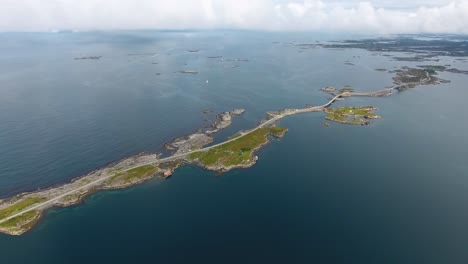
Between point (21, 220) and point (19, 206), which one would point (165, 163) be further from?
point (21, 220)

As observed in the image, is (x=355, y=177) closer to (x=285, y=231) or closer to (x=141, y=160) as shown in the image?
(x=285, y=231)

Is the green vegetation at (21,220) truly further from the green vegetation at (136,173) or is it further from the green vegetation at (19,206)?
the green vegetation at (136,173)

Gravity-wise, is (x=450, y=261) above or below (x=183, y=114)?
below

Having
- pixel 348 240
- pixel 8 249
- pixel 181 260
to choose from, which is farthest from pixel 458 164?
pixel 8 249

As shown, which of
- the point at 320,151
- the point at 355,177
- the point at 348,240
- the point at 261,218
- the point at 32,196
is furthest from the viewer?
the point at 320,151

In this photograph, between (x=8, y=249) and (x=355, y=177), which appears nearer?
(x=8, y=249)

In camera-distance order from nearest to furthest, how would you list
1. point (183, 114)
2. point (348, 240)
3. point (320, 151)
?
1. point (348, 240)
2. point (320, 151)
3. point (183, 114)

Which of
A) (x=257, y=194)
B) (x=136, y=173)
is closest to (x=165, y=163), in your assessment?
(x=136, y=173)

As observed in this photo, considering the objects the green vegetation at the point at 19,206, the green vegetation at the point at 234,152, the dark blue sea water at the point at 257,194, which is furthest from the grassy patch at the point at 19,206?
the green vegetation at the point at 234,152
